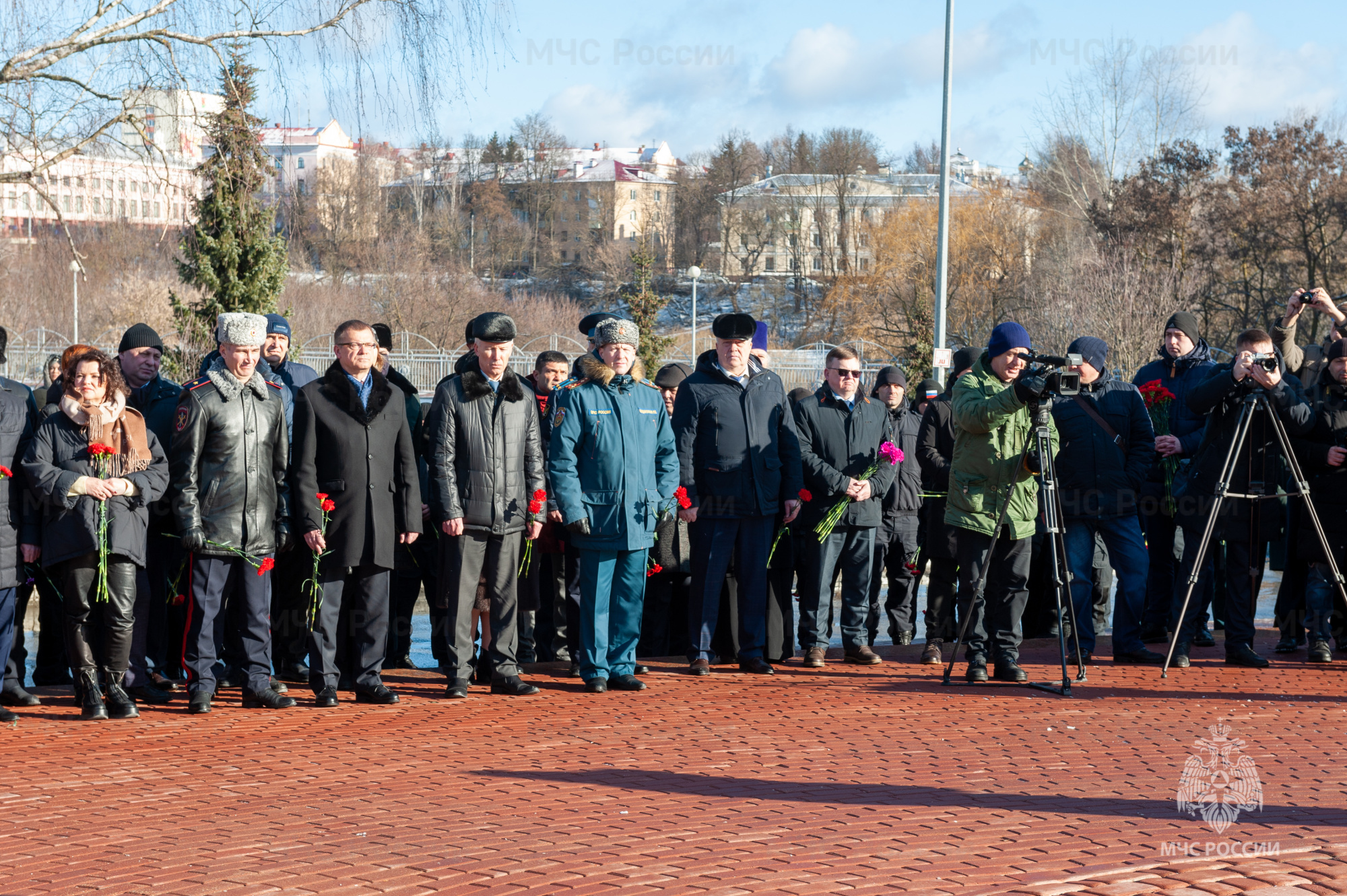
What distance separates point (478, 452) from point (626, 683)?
→ 1.70 metres

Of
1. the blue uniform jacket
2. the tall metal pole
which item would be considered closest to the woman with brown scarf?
the blue uniform jacket

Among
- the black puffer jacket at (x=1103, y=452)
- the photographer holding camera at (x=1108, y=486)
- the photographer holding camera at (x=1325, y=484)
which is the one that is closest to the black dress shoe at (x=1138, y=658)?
the photographer holding camera at (x=1108, y=486)

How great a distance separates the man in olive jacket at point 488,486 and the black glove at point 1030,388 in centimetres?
288

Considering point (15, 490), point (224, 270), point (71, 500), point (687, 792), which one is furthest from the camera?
point (224, 270)

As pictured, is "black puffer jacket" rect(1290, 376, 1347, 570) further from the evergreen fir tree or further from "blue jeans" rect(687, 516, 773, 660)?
the evergreen fir tree

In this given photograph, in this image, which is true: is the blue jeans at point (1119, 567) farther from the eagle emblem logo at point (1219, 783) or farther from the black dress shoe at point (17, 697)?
the black dress shoe at point (17, 697)

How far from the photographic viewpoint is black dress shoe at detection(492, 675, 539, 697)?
792 cm

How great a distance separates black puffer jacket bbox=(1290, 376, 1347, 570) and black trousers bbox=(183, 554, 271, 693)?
6668mm

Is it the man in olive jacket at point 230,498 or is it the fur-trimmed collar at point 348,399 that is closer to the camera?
the man in olive jacket at point 230,498

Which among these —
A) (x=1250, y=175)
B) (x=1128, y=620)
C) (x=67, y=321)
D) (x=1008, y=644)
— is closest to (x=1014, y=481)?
(x=1008, y=644)

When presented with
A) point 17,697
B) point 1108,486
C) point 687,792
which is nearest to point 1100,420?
point 1108,486

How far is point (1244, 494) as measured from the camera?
8500 millimetres

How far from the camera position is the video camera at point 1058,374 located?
7266 mm

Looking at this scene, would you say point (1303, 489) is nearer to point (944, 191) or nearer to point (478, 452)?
point (478, 452)
